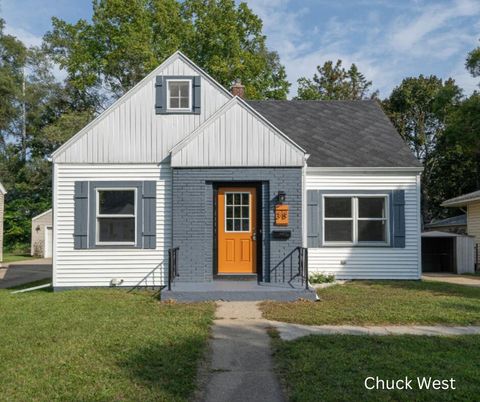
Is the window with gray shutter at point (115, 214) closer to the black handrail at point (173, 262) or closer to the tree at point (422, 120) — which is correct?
the black handrail at point (173, 262)

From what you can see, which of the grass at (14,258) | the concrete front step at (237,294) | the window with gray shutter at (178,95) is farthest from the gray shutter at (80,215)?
the grass at (14,258)

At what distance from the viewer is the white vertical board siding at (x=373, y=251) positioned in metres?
11.2

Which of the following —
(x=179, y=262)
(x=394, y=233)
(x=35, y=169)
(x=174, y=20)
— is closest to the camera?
(x=179, y=262)

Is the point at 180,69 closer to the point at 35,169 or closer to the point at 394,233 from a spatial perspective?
the point at 394,233

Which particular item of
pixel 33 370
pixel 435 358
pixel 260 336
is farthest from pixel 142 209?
pixel 435 358

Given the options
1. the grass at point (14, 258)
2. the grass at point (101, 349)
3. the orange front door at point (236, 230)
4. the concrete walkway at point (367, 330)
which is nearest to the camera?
the grass at point (101, 349)

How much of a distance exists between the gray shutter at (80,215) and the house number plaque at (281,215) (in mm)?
4458

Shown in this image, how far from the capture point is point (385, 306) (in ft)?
26.0

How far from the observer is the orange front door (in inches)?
392

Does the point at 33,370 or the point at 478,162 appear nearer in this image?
the point at 33,370

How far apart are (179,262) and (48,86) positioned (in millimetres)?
29035

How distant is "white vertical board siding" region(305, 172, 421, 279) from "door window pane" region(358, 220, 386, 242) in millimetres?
297

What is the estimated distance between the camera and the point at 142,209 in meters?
10.4

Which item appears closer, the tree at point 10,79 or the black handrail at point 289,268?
the black handrail at point 289,268
